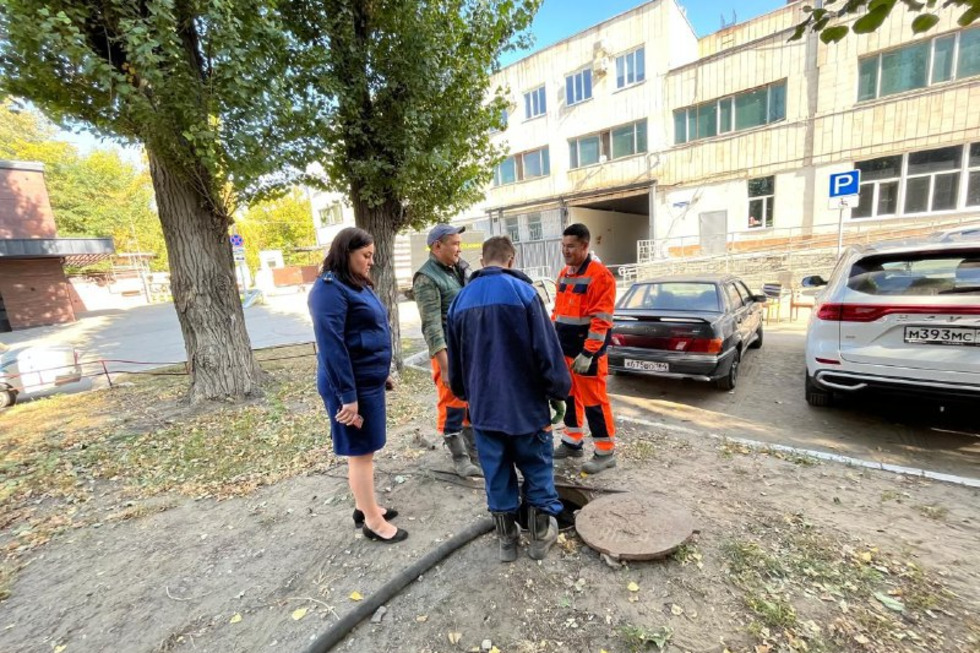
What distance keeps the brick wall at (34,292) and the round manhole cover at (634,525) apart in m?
27.3

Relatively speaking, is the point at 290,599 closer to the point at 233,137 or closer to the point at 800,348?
the point at 233,137

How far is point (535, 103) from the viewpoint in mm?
21438

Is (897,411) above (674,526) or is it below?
below

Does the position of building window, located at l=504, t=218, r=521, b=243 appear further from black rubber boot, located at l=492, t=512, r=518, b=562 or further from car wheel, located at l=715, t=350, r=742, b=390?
black rubber boot, located at l=492, t=512, r=518, b=562

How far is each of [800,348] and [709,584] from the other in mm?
7040

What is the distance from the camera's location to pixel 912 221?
14031mm

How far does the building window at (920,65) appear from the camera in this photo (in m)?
13.0

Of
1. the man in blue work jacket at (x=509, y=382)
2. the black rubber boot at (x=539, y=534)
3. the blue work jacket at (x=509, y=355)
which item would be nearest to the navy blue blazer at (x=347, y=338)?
the man in blue work jacket at (x=509, y=382)

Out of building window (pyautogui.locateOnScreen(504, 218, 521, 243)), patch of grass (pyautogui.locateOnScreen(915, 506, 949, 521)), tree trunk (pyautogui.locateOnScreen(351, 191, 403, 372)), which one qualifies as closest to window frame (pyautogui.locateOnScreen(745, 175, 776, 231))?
building window (pyautogui.locateOnScreen(504, 218, 521, 243))

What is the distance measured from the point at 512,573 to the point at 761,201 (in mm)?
18214

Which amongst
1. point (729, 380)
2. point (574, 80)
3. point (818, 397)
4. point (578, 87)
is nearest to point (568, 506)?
point (818, 397)

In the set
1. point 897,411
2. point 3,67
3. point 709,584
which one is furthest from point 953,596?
point 3,67

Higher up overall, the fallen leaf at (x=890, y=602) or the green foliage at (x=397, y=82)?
the green foliage at (x=397, y=82)

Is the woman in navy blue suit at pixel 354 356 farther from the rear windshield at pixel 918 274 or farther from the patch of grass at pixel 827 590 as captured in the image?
the rear windshield at pixel 918 274
